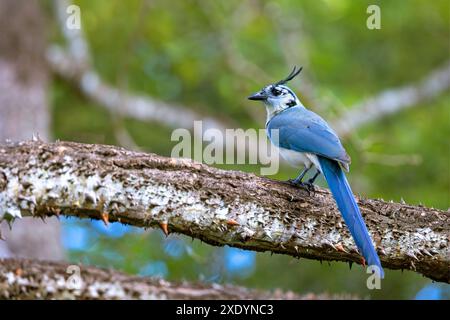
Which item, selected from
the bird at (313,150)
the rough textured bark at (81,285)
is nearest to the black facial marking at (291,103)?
the bird at (313,150)

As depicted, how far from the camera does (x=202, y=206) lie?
12.1 feet

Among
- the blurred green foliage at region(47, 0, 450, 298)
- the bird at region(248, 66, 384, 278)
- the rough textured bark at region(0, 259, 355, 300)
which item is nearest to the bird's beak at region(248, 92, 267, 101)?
the bird at region(248, 66, 384, 278)

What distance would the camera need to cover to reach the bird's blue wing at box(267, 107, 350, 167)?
460 centimetres

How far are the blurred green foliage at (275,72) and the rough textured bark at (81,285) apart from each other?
3.00m

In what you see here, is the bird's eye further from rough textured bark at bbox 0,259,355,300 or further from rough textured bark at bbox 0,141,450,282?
rough textured bark at bbox 0,141,450,282

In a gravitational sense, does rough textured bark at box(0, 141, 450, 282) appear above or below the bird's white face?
below

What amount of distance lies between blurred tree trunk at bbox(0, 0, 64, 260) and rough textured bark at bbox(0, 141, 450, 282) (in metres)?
3.80

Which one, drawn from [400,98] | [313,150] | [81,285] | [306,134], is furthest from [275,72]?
[81,285]

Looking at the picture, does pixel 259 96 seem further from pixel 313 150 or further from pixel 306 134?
pixel 313 150

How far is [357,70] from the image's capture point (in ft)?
36.0

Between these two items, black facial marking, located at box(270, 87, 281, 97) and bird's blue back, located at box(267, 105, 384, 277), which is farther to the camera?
black facial marking, located at box(270, 87, 281, 97)

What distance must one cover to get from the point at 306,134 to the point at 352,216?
1.18 meters

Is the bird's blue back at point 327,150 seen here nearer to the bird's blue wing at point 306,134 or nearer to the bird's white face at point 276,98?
the bird's blue wing at point 306,134
